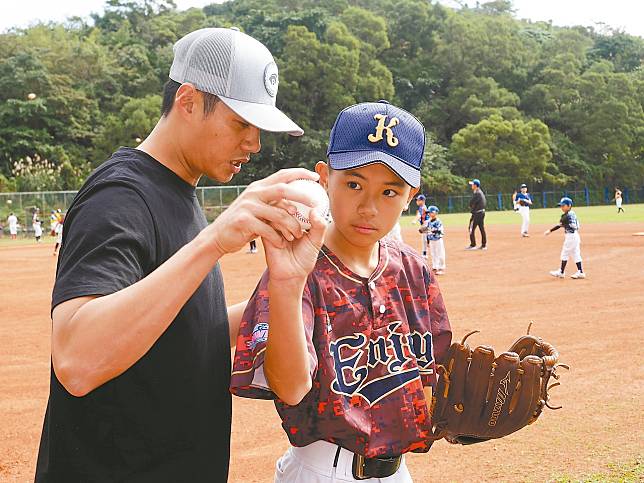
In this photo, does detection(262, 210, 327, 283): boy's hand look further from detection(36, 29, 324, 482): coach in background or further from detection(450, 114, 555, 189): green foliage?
detection(450, 114, 555, 189): green foliage

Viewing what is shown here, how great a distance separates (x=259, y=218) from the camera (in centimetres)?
170

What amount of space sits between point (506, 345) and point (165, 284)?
25.8 ft

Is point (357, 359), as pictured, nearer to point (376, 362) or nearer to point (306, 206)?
point (376, 362)

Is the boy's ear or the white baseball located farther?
the boy's ear

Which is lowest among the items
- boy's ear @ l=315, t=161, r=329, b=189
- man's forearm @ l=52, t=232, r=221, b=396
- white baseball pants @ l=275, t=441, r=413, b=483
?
white baseball pants @ l=275, t=441, r=413, b=483

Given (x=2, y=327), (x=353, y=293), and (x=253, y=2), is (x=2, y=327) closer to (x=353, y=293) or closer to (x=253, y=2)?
(x=353, y=293)

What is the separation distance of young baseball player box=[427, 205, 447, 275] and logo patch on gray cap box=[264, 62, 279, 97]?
541 inches

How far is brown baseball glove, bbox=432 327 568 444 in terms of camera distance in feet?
8.12

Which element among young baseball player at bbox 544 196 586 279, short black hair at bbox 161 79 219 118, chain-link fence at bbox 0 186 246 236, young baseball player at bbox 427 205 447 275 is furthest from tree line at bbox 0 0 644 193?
short black hair at bbox 161 79 219 118

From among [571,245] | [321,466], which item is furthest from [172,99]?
[571,245]

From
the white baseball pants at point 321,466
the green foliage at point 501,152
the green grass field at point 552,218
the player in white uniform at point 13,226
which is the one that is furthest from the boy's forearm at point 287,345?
the green foliage at point 501,152

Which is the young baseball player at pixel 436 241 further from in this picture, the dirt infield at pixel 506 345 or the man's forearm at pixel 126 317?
the man's forearm at pixel 126 317

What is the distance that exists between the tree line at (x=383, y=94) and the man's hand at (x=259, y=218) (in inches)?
1947

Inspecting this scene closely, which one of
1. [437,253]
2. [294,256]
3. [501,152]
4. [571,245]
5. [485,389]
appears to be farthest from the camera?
[501,152]
